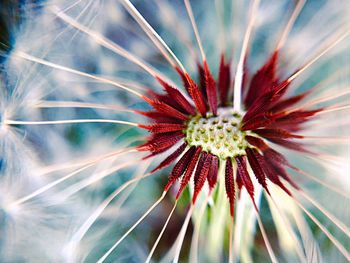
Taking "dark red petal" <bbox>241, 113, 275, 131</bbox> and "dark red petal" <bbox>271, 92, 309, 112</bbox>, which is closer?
"dark red petal" <bbox>241, 113, 275, 131</bbox>

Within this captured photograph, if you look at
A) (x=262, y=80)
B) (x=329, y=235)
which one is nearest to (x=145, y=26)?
(x=262, y=80)

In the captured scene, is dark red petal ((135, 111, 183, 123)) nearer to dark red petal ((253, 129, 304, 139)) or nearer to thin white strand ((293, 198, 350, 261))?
dark red petal ((253, 129, 304, 139))

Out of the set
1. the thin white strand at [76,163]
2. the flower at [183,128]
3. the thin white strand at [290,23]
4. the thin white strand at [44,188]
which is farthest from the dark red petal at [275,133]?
the thin white strand at [44,188]

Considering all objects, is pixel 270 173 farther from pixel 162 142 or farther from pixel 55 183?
pixel 55 183

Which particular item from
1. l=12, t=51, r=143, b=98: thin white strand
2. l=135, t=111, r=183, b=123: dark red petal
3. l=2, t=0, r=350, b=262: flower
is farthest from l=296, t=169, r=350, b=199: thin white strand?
l=12, t=51, r=143, b=98: thin white strand

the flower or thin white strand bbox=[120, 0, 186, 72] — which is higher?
thin white strand bbox=[120, 0, 186, 72]

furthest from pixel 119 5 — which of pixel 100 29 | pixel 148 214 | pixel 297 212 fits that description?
pixel 297 212

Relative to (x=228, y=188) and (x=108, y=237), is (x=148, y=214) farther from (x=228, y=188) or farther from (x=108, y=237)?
(x=228, y=188)
